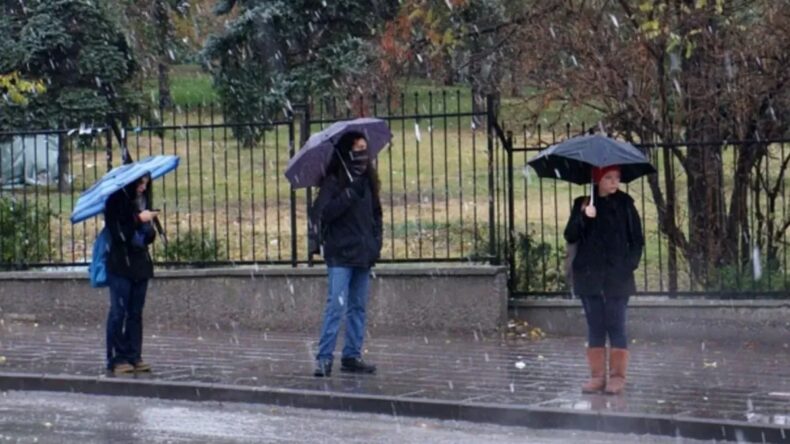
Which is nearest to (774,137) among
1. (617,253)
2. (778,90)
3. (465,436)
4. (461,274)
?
(778,90)

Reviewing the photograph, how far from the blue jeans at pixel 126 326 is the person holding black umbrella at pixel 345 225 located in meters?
1.54

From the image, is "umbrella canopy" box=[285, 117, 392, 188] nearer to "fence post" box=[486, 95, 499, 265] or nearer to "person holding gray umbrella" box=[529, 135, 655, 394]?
"person holding gray umbrella" box=[529, 135, 655, 394]

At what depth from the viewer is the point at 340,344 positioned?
550 inches

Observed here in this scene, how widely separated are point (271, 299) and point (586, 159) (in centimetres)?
530

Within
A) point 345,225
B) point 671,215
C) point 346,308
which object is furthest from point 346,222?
point 671,215

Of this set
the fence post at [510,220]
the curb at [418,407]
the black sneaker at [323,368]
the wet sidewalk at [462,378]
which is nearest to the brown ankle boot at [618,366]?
the wet sidewalk at [462,378]

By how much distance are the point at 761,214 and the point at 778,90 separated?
1.31m

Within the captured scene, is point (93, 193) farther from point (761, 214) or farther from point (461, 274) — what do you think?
point (761, 214)

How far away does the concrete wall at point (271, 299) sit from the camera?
47.2 feet

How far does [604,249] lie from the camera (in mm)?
10727

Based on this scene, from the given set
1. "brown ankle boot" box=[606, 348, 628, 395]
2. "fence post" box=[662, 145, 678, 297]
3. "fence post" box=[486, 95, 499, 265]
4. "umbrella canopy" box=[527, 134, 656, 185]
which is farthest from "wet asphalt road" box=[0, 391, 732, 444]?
"fence post" box=[662, 145, 678, 297]

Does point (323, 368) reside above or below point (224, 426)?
above

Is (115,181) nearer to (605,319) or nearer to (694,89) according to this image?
(605,319)

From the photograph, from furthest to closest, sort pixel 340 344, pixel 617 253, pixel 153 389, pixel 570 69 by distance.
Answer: pixel 570 69
pixel 340 344
pixel 153 389
pixel 617 253
